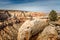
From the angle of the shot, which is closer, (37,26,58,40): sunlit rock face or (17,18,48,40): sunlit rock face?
(37,26,58,40): sunlit rock face

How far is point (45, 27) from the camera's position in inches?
1001

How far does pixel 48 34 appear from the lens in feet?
77.0

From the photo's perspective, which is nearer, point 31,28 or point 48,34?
point 48,34

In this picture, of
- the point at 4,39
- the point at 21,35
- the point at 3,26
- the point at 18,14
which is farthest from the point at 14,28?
the point at 21,35

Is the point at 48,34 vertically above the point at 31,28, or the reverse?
the point at 31,28

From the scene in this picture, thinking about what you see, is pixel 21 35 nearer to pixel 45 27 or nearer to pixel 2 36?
pixel 45 27

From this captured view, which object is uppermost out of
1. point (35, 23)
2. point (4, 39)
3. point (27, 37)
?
point (35, 23)

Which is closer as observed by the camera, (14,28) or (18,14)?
(14,28)

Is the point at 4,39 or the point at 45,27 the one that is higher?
the point at 45,27

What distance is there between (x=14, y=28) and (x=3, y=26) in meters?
3.16

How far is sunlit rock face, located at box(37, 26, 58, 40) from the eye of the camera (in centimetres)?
2319

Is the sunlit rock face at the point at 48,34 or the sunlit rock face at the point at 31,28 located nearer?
the sunlit rock face at the point at 48,34

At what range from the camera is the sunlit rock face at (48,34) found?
23188 millimetres

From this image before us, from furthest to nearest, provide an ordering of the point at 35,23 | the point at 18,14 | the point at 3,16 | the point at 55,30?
the point at 18,14
the point at 3,16
the point at 35,23
the point at 55,30
